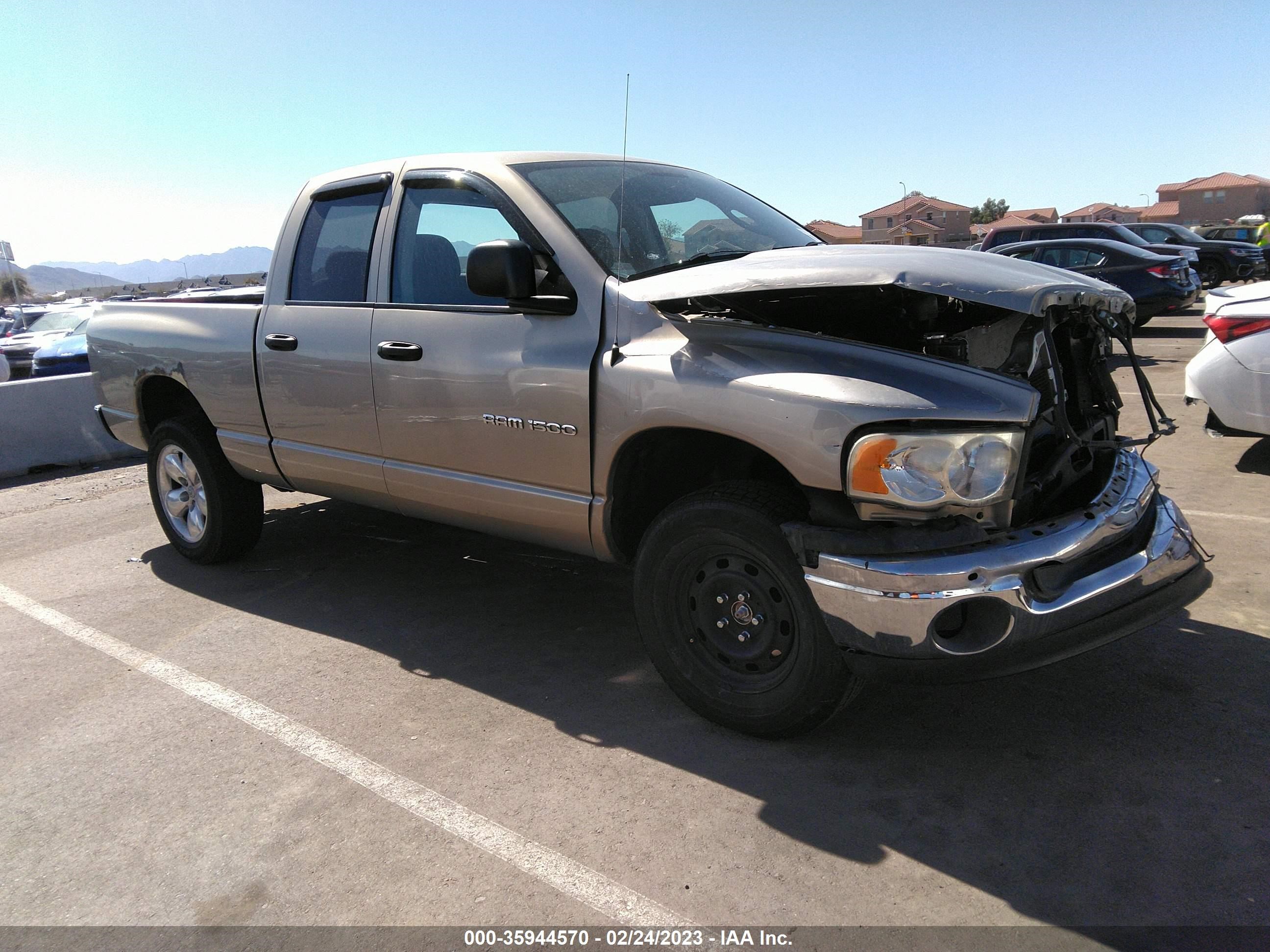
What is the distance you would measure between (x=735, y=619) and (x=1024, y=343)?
1254 mm

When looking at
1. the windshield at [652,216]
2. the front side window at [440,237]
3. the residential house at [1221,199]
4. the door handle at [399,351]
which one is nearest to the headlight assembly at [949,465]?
the windshield at [652,216]

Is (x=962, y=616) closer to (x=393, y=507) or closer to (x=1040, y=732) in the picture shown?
(x=1040, y=732)

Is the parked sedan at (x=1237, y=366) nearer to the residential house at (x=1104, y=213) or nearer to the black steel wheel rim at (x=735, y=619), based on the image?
the black steel wheel rim at (x=735, y=619)

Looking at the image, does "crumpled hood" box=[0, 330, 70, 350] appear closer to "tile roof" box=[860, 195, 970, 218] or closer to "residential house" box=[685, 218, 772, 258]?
"residential house" box=[685, 218, 772, 258]

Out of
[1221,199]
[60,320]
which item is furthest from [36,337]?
[1221,199]

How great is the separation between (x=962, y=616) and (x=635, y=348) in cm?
138

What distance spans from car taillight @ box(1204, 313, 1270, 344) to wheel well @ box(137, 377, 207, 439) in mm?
6051

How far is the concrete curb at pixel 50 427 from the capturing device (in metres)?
8.59

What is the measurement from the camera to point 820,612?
2.87 metres

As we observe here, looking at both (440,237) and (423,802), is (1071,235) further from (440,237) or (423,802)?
(423,802)

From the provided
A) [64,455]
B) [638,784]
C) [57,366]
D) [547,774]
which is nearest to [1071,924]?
[638,784]

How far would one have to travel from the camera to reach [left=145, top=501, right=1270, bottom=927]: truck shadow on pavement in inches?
99.1

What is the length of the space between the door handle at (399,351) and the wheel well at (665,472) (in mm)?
1086

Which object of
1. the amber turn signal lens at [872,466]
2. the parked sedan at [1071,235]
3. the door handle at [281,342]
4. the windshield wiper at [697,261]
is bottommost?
the amber turn signal lens at [872,466]
